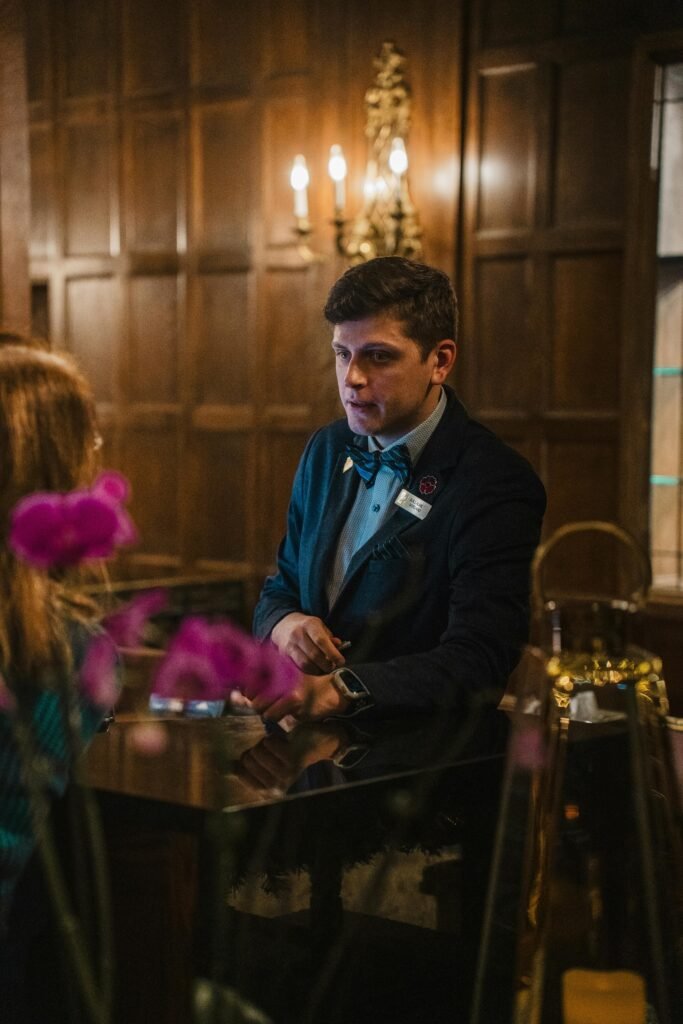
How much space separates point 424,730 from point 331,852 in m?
0.37

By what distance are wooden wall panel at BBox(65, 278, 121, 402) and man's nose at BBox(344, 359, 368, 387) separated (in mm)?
4307

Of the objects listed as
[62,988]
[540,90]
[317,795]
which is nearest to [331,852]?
[317,795]

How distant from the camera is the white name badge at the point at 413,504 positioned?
238 centimetres

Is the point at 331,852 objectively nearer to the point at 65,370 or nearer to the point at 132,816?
the point at 132,816

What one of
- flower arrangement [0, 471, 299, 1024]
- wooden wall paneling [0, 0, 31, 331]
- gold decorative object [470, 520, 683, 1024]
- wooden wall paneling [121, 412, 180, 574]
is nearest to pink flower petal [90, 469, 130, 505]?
flower arrangement [0, 471, 299, 1024]

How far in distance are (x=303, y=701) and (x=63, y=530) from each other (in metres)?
1.06

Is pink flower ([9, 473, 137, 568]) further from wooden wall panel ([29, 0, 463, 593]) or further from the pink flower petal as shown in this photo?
wooden wall panel ([29, 0, 463, 593])

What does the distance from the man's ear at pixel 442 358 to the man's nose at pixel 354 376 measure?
150 millimetres

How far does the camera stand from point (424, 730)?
1936mm

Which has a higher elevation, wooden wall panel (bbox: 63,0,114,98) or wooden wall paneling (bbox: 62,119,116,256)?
wooden wall panel (bbox: 63,0,114,98)

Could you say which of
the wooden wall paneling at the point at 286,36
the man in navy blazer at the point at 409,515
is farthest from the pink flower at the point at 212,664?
the wooden wall paneling at the point at 286,36

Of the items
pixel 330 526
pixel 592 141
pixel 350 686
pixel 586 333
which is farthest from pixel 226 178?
pixel 350 686

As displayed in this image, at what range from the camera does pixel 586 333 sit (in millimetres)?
5141

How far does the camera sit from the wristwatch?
2033 millimetres
